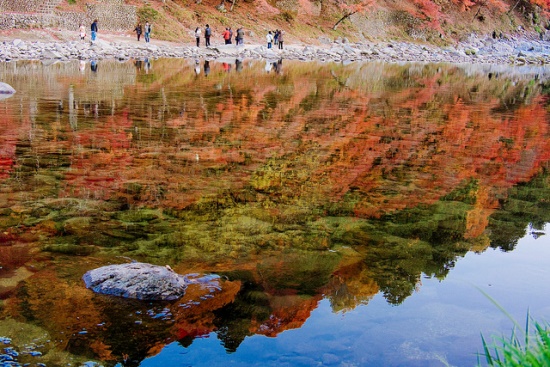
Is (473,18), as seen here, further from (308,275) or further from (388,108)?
(308,275)

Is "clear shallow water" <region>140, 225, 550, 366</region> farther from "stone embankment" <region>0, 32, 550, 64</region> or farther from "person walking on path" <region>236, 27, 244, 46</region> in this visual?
"person walking on path" <region>236, 27, 244, 46</region>

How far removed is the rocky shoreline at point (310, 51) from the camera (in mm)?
29656

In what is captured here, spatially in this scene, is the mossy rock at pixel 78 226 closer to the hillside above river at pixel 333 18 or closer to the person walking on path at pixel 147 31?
the hillside above river at pixel 333 18

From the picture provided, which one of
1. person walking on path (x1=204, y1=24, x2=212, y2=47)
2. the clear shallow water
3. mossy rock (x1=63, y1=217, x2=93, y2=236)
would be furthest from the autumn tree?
the clear shallow water

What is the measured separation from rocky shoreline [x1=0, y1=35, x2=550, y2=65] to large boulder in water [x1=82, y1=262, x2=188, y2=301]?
2328 centimetres

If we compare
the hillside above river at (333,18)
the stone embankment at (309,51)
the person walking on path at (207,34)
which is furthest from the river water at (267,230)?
the hillside above river at (333,18)

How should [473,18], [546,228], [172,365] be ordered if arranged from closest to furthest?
[172,365] < [546,228] < [473,18]

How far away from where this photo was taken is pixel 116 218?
755cm

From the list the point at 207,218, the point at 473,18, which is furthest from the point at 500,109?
the point at 473,18

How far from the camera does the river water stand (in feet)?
16.4

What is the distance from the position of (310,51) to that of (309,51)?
120mm

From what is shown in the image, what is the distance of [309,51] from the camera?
42000 millimetres

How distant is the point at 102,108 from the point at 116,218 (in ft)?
25.9

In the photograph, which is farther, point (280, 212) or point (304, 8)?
point (304, 8)
